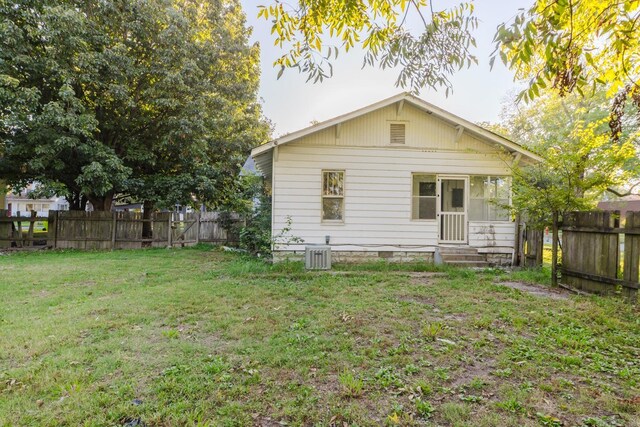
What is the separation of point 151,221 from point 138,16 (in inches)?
317

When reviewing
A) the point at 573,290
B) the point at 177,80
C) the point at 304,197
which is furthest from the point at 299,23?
the point at 177,80

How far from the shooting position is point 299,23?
386 centimetres

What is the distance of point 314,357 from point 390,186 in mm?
6737

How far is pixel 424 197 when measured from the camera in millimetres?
9656

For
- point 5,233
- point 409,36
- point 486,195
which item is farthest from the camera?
point 5,233

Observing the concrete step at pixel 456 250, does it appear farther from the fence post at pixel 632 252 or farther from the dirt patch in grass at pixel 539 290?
the fence post at pixel 632 252

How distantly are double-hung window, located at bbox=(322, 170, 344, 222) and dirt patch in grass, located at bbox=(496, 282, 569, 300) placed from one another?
170 inches

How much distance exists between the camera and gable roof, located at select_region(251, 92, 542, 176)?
29.3 feet

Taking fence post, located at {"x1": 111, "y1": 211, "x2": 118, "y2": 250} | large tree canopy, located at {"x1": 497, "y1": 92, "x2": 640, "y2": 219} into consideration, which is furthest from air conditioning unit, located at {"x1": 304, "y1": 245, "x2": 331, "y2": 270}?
fence post, located at {"x1": 111, "y1": 211, "x2": 118, "y2": 250}

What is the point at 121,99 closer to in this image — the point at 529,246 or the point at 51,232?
the point at 51,232

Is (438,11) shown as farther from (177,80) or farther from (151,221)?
(151,221)

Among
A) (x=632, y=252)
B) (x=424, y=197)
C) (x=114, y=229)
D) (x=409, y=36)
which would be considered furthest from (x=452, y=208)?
(x=114, y=229)

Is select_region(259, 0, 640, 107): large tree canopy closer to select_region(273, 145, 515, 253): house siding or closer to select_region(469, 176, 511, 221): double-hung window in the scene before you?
select_region(273, 145, 515, 253): house siding

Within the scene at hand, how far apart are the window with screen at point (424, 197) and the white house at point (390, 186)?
27mm
